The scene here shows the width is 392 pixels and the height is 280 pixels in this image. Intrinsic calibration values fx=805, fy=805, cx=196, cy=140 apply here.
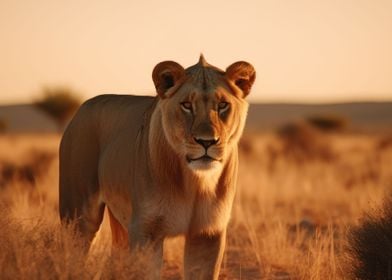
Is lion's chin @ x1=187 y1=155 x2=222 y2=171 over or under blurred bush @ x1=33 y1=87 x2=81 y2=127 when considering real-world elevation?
over

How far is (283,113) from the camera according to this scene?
340ft

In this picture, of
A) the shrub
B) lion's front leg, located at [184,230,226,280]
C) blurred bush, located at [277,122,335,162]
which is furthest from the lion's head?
blurred bush, located at [277,122,335,162]

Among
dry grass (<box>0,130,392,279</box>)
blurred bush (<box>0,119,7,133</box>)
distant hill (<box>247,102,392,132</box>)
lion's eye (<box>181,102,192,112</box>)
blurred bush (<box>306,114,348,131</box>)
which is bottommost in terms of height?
distant hill (<box>247,102,392,132</box>)

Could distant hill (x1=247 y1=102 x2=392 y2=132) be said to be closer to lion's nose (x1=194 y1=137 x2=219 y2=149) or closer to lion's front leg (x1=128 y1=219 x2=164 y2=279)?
lion's front leg (x1=128 y1=219 x2=164 y2=279)

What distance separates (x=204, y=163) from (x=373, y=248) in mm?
1809

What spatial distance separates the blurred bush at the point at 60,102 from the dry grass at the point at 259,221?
21350mm

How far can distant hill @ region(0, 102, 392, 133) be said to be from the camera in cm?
9388

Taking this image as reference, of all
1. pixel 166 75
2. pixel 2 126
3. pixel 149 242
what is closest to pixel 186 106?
pixel 166 75

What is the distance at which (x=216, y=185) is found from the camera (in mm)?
5809

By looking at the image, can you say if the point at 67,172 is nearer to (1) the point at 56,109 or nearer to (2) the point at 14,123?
(1) the point at 56,109

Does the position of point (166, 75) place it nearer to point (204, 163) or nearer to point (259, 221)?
point (204, 163)

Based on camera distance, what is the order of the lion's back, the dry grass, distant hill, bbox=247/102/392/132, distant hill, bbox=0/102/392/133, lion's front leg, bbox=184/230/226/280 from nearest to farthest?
the dry grass → lion's front leg, bbox=184/230/226/280 → the lion's back → distant hill, bbox=0/102/392/133 → distant hill, bbox=247/102/392/132

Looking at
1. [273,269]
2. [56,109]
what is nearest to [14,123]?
[56,109]

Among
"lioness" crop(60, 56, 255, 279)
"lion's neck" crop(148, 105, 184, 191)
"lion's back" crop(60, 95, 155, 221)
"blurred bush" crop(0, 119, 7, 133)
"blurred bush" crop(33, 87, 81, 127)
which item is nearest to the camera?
"lioness" crop(60, 56, 255, 279)
